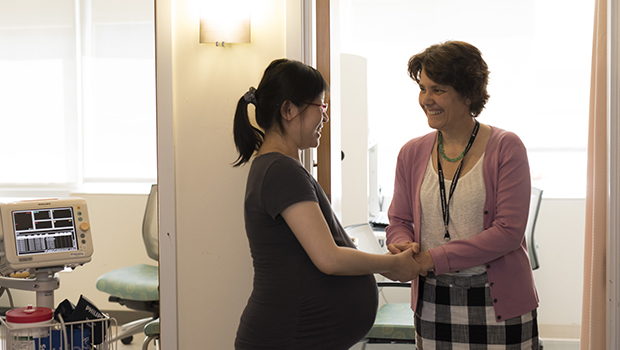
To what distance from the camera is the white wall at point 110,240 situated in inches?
82.4

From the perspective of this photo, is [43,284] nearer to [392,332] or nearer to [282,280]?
[282,280]

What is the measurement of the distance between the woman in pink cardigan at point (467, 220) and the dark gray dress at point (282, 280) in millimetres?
324

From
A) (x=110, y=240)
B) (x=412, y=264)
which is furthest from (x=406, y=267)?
(x=110, y=240)

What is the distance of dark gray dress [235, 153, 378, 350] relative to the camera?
129 cm

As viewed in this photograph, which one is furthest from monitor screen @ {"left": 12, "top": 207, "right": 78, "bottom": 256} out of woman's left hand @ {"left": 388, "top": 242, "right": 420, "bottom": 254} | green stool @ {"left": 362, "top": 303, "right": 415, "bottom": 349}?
green stool @ {"left": 362, "top": 303, "right": 415, "bottom": 349}

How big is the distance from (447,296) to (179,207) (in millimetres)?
1065

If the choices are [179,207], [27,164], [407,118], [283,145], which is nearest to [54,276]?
[179,207]

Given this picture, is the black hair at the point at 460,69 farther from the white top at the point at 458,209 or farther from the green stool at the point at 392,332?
the green stool at the point at 392,332

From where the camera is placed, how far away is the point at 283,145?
1399mm

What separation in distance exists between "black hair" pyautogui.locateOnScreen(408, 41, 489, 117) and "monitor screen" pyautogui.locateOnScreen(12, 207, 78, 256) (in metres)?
1.18

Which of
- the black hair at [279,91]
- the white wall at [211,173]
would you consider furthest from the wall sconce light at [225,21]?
the black hair at [279,91]

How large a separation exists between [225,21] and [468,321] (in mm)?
1293

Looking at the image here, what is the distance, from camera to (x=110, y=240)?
82.9 inches

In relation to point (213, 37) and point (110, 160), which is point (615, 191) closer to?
point (213, 37)
